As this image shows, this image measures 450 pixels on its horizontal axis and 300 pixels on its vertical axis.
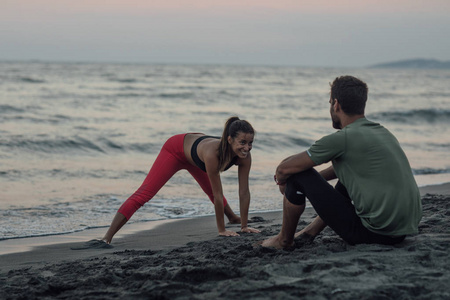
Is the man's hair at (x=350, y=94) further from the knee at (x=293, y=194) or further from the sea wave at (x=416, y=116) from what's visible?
the sea wave at (x=416, y=116)

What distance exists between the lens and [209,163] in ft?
16.9

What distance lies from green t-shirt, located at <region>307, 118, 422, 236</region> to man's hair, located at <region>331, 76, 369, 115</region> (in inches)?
3.8

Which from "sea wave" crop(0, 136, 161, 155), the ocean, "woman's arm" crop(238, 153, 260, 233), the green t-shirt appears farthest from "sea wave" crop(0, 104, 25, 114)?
the green t-shirt

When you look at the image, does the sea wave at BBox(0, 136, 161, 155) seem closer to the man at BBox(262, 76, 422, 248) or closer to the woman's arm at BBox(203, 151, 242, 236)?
the woman's arm at BBox(203, 151, 242, 236)

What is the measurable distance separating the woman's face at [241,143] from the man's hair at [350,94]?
1.53 meters

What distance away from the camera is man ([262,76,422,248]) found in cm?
338

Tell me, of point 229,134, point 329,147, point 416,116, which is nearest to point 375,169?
point 329,147

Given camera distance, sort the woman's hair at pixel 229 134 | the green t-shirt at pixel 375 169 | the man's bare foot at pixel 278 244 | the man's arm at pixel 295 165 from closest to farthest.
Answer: the green t-shirt at pixel 375 169 < the man's arm at pixel 295 165 < the man's bare foot at pixel 278 244 < the woman's hair at pixel 229 134

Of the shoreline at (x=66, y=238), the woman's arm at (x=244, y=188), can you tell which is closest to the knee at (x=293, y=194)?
the woman's arm at (x=244, y=188)

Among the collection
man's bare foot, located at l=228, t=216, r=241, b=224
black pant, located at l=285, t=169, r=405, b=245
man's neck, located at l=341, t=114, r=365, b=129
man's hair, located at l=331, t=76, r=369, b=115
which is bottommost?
man's bare foot, located at l=228, t=216, r=241, b=224

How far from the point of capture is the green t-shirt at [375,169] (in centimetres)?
338

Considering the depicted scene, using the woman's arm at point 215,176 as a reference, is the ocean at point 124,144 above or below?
below

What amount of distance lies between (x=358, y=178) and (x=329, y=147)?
29cm

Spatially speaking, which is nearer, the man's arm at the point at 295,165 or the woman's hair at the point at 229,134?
the man's arm at the point at 295,165
